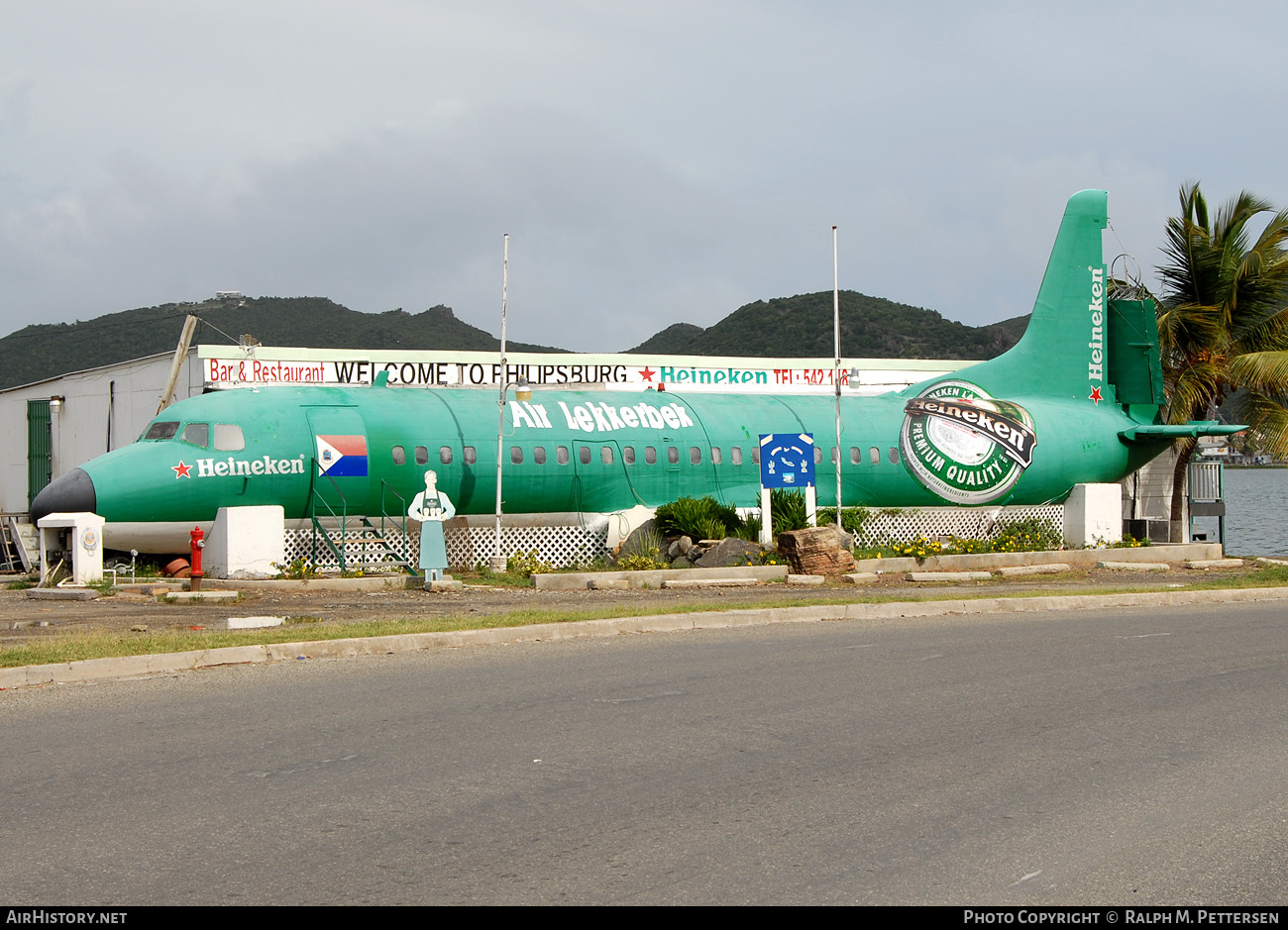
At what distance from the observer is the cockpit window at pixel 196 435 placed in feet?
70.8

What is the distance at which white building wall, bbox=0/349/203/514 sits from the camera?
31609 mm

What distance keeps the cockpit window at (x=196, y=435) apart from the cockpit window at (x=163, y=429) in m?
0.21

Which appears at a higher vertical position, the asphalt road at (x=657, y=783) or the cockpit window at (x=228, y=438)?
the cockpit window at (x=228, y=438)

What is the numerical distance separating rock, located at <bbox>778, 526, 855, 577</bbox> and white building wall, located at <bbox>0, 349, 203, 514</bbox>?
1511 cm

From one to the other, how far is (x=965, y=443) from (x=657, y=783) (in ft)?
75.8

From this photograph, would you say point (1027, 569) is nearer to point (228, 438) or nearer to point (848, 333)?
point (228, 438)

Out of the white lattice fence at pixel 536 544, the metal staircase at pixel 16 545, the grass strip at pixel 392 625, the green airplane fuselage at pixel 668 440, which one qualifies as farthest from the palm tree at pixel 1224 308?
the metal staircase at pixel 16 545

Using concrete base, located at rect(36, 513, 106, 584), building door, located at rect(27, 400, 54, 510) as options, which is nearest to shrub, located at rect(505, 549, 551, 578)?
concrete base, located at rect(36, 513, 106, 584)

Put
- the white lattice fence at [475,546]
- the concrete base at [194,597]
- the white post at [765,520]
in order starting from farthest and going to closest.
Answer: the white post at [765,520] → the white lattice fence at [475,546] → the concrete base at [194,597]

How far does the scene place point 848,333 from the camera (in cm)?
9838

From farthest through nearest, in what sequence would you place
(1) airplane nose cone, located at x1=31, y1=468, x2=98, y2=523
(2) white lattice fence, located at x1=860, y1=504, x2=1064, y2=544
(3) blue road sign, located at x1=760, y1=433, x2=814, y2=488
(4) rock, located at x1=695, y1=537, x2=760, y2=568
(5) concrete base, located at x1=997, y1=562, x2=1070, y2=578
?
(2) white lattice fence, located at x1=860, y1=504, x2=1064, y2=544
(3) blue road sign, located at x1=760, y1=433, x2=814, y2=488
(5) concrete base, located at x1=997, y1=562, x2=1070, y2=578
(4) rock, located at x1=695, y1=537, x2=760, y2=568
(1) airplane nose cone, located at x1=31, y1=468, x2=98, y2=523

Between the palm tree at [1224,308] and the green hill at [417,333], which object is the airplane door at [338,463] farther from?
the green hill at [417,333]

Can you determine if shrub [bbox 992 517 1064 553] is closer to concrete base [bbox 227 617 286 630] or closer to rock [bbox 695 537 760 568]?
rock [bbox 695 537 760 568]
